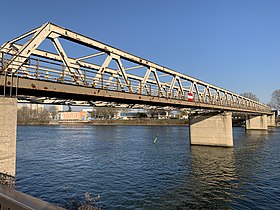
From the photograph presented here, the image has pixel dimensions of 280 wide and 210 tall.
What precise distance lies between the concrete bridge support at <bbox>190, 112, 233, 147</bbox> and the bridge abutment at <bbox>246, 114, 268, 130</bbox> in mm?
55664

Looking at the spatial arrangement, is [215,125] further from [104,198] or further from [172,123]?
[172,123]

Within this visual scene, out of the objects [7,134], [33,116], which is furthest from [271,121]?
[33,116]

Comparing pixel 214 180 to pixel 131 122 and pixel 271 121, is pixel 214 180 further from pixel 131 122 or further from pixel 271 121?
pixel 131 122

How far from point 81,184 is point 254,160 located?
75.0ft

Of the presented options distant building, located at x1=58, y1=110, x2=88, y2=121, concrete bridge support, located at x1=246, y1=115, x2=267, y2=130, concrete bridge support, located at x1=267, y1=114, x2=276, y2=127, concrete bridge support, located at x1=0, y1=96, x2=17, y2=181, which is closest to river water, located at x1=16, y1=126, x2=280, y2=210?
concrete bridge support, located at x1=0, y1=96, x2=17, y2=181

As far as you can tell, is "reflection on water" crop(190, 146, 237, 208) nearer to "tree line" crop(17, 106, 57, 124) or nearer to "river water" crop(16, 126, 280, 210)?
"river water" crop(16, 126, 280, 210)

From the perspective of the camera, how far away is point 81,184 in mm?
19062

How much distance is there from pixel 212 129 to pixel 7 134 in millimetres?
38898

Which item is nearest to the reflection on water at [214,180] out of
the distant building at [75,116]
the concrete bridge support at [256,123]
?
the concrete bridge support at [256,123]

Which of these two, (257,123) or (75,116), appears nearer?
(257,123)

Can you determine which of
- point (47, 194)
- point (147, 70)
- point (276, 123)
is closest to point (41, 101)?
point (47, 194)

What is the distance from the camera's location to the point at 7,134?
10305 millimetres

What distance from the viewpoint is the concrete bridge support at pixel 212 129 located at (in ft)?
137

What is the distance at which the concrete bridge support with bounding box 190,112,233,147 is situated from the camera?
137 ft
